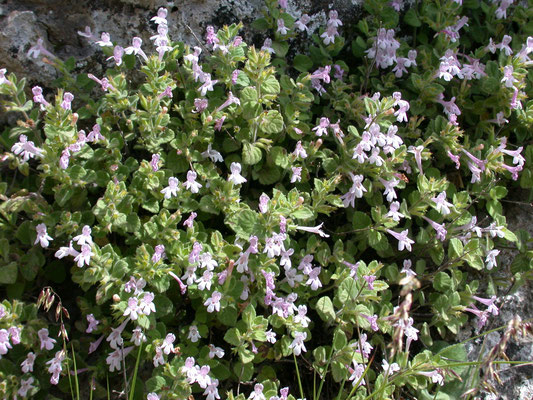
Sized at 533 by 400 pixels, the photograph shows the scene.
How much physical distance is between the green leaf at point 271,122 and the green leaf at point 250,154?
106 millimetres

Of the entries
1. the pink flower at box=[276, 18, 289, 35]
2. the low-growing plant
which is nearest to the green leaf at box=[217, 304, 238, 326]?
the low-growing plant

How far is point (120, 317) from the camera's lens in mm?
2416

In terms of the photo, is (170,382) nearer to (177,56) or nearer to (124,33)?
(177,56)

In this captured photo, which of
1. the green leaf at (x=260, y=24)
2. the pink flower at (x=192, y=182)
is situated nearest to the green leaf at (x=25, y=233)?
the pink flower at (x=192, y=182)

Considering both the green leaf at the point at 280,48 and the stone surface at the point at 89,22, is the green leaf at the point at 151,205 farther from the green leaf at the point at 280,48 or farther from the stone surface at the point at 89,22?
the green leaf at the point at 280,48

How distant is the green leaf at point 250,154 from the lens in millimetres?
2707

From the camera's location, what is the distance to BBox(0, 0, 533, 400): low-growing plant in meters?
2.45

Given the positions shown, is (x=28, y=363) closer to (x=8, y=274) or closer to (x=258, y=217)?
(x=8, y=274)

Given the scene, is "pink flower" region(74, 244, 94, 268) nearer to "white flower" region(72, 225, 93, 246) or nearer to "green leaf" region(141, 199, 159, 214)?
"white flower" region(72, 225, 93, 246)

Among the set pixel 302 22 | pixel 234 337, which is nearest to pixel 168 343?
pixel 234 337

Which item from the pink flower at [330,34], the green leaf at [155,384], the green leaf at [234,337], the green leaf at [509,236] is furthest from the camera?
the pink flower at [330,34]

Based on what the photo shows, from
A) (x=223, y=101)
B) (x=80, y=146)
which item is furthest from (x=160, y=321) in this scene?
(x=223, y=101)

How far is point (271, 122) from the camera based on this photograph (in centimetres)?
279

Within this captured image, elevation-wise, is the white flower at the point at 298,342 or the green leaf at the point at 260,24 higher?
the green leaf at the point at 260,24
